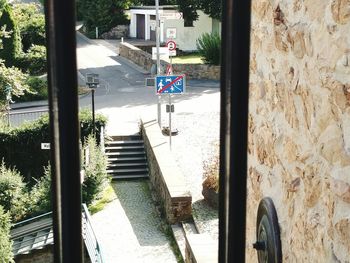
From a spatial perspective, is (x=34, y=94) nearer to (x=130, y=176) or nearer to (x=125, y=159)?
(x=125, y=159)

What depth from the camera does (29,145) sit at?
1419 cm

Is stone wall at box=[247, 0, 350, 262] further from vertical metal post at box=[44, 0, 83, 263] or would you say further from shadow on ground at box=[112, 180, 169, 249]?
shadow on ground at box=[112, 180, 169, 249]

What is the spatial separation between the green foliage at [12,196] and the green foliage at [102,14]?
22.0 meters

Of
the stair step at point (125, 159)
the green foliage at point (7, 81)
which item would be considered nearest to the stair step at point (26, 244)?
the stair step at point (125, 159)

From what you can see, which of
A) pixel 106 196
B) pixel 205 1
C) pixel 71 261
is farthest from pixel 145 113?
pixel 71 261

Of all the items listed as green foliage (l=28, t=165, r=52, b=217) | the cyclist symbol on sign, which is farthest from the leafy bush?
green foliage (l=28, t=165, r=52, b=217)

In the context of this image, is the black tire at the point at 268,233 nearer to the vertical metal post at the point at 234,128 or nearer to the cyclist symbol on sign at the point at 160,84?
the vertical metal post at the point at 234,128

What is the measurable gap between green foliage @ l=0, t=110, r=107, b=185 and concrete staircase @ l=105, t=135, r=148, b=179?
24.2 inches

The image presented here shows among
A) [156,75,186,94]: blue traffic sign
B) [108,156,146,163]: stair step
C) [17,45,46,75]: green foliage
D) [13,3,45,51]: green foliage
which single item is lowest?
[108,156,146,163]: stair step

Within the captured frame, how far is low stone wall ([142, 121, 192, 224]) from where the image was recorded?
1090 centimetres

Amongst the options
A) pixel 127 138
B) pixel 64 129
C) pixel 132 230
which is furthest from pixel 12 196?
pixel 64 129

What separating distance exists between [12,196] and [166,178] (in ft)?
9.61

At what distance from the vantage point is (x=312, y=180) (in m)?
1.70

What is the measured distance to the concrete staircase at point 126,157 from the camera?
46.3ft
